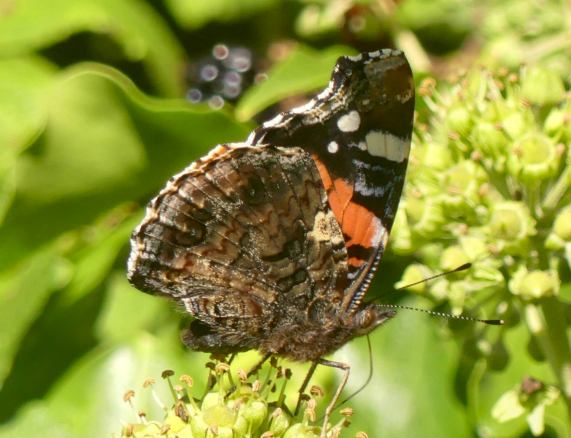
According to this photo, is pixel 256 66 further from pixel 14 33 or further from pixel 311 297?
pixel 311 297

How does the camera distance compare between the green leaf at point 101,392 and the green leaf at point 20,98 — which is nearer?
the green leaf at point 101,392

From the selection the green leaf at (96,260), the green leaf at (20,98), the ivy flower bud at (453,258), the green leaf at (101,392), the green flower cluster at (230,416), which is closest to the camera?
the green flower cluster at (230,416)

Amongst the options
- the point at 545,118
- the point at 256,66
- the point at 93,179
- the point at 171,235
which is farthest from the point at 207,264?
the point at 256,66

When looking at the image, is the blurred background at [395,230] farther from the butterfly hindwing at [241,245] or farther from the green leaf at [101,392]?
the butterfly hindwing at [241,245]

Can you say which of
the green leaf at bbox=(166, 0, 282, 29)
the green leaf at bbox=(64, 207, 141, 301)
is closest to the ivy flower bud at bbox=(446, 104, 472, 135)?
the green leaf at bbox=(64, 207, 141, 301)

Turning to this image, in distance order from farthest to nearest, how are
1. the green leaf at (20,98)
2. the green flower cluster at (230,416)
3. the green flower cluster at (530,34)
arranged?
the green leaf at (20,98)
the green flower cluster at (530,34)
the green flower cluster at (230,416)

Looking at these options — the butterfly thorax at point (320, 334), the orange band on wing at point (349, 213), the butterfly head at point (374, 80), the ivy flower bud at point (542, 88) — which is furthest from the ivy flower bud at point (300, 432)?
the ivy flower bud at point (542, 88)

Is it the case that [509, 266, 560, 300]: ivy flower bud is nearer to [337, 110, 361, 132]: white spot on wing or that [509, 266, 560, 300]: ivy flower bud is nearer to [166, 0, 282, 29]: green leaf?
[337, 110, 361, 132]: white spot on wing

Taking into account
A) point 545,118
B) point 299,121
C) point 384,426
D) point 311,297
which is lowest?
point 384,426

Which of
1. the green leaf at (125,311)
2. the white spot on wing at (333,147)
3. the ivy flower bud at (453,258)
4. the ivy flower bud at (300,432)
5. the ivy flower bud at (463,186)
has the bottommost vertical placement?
the green leaf at (125,311)
